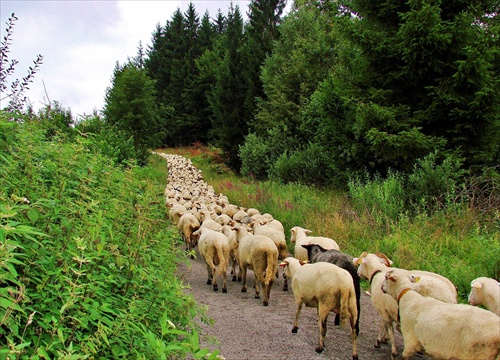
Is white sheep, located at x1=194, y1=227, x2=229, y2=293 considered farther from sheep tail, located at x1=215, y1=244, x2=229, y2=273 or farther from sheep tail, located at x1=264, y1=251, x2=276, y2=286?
sheep tail, located at x1=264, y1=251, x2=276, y2=286

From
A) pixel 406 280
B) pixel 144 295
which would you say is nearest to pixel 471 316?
pixel 406 280

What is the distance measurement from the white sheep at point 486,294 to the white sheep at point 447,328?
919 mm

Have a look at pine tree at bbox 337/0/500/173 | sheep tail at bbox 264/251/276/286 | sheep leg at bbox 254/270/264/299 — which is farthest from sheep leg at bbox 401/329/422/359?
pine tree at bbox 337/0/500/173

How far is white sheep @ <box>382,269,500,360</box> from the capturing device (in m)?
3.81

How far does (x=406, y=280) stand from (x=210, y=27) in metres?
58.0

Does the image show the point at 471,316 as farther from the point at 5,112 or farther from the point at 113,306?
the point at 5,112

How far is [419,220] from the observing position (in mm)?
9820

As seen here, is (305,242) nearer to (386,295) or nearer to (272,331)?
(272,331)

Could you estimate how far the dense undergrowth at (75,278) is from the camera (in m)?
2.61

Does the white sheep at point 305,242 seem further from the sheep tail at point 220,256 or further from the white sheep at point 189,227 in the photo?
the white sheep at point 189,227

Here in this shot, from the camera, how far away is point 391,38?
12727mm

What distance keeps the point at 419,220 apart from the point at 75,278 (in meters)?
8.53

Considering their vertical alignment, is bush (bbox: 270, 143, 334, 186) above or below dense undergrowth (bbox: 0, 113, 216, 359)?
above

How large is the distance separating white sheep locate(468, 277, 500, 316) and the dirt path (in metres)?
1.06
